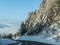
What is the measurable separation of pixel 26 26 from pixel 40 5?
81.6 ft

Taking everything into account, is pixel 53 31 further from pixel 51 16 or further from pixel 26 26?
pixel 26 26

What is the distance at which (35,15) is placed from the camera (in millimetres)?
171250

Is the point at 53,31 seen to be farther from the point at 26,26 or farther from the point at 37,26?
the point at 26,26

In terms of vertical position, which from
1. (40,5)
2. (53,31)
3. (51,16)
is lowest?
(53,31)

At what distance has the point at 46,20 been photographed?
14638 centimetres

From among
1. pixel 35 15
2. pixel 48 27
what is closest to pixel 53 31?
pixel 48 27

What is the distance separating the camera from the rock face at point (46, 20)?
5285 inches

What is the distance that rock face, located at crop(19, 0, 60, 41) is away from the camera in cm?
13425

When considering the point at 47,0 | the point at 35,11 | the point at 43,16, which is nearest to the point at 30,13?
the point at 35,11

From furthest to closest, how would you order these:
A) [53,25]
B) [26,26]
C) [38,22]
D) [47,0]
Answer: [47,0] → [26,26] → [38,22] → [53,25]

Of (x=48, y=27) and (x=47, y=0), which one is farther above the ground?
(x=47, y=0)

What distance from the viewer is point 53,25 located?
13775cm

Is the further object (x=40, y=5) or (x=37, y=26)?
(x=40, y=5)

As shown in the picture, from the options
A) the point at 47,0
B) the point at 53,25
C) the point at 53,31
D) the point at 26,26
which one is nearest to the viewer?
the point at 53,31
